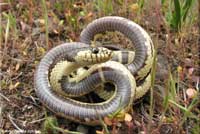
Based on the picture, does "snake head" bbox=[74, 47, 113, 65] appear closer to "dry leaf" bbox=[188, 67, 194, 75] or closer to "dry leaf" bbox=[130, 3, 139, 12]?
"dry leaf" bbox=[188, 67, 194, 75]

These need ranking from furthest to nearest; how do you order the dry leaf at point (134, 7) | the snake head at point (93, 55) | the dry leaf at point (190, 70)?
the dry leaf at point (134, 7)
the dry leaf at point (190, 70)
the snake head at point (93, 55)

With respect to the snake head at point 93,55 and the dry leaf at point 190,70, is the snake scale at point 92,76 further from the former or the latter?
the dry leaf at point 190,70

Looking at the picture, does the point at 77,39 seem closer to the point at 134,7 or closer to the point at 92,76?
the point at 134,7

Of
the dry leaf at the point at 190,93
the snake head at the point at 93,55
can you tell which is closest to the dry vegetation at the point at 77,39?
the dry leaf at the point at 190,93

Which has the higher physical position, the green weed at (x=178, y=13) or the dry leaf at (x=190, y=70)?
the green weed at (x=178, y=13)

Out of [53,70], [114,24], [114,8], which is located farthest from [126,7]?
[53,70]

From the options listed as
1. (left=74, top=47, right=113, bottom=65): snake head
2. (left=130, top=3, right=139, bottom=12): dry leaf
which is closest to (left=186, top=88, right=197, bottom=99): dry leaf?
(left=74, top=47, right=113, bottom=65): snake head
